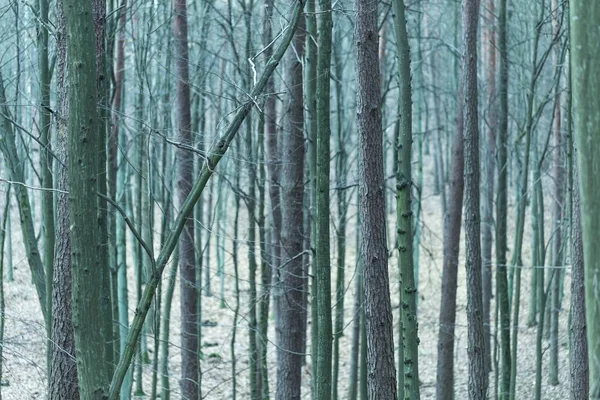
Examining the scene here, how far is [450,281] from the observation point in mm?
12070

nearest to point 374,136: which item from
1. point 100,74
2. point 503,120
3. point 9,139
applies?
point 100,74

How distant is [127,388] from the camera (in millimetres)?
11258

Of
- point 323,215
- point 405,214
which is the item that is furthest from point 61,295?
point 405,214

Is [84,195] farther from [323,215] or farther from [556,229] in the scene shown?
[556,229]

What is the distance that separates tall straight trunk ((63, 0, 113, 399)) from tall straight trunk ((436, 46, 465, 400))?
785 centimetres

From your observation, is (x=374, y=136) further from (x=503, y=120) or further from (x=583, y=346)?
(x=503, y=120)

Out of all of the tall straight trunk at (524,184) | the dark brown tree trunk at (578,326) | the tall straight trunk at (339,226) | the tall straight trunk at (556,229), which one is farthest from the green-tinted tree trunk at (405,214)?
the tall straight trunk at (556,229)

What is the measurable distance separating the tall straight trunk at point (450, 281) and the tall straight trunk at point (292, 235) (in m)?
2.93

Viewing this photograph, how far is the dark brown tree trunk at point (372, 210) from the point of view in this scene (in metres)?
7.14

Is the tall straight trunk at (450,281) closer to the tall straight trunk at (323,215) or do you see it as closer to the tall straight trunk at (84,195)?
the tall straight trunk at (323,215)

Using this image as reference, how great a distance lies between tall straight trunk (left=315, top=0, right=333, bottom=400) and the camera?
7730mm

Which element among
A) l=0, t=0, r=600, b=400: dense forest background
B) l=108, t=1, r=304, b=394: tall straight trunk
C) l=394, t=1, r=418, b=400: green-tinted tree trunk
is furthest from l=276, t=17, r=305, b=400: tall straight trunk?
l=108, t=1, r=304, b=394: tall straight trunk

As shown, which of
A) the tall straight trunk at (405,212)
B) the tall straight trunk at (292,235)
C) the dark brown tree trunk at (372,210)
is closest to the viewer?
the dark brown tree trunk at (372,210)

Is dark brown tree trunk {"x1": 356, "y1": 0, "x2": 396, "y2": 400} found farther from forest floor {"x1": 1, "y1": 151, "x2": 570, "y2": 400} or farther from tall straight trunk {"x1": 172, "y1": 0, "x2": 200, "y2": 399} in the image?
forest floor {"x1": 1, "y1": 151, "x2": 570, "y2": 400}
